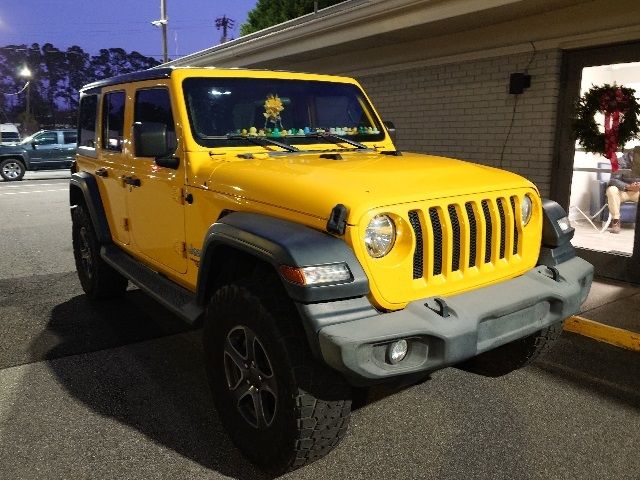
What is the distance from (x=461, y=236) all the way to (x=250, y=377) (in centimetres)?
121

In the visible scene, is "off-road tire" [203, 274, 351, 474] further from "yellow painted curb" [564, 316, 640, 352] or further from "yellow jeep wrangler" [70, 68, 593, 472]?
"yellow painted curb" [564, 316, 640, 352]

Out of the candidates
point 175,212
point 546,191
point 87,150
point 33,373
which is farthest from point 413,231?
point 546,191

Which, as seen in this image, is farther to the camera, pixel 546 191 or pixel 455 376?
pixel 546 191

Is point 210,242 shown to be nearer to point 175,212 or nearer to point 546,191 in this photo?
point 175,212

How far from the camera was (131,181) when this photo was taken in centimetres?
409

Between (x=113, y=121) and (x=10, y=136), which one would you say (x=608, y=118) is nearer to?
(x=113, y=121)

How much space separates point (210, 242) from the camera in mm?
2818

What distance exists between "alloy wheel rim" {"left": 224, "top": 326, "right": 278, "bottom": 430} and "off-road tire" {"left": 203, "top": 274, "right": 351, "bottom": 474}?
0.01 m

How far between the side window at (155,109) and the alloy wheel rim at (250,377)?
141 cm

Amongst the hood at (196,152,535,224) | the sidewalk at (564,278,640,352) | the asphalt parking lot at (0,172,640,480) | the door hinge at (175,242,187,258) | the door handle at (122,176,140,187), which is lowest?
the asphalt parking lot at (0,172,640,480)

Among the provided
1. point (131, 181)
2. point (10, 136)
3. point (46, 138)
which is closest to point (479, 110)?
point (131, 181)

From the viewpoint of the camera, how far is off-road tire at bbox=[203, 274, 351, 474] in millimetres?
2404

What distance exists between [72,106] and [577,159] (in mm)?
108532

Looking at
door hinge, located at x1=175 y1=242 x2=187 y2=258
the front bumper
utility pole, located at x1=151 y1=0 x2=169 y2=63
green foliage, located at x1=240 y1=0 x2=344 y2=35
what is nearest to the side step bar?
door hinge, located at x1=175 y1=242 x2=187 y2=258
